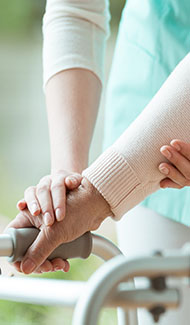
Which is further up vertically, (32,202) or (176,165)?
(176,165)

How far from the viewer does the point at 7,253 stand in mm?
745

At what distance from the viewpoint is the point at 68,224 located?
0.79 metres

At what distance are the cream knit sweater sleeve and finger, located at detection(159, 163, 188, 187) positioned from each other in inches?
0.4

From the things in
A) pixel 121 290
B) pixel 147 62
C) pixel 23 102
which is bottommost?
pixel 23 102

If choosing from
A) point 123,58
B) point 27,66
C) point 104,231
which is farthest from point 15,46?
point 123,58

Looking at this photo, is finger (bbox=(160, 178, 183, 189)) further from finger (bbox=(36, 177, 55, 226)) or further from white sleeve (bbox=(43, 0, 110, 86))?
white sleeve (bbox=(43, 0, 110, 86))

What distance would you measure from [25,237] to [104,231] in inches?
75.0

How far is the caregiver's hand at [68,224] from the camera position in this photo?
0.77 metres

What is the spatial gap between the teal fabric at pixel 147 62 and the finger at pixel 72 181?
0.31m

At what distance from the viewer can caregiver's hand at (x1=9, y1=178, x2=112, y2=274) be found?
0.77 metres

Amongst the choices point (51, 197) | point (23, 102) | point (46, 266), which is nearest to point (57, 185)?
point (51, 197)

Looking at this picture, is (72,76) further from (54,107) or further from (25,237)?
(25,237)

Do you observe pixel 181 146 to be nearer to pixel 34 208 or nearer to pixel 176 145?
pixel 176 145

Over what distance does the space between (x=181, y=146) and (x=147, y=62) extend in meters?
0.42
